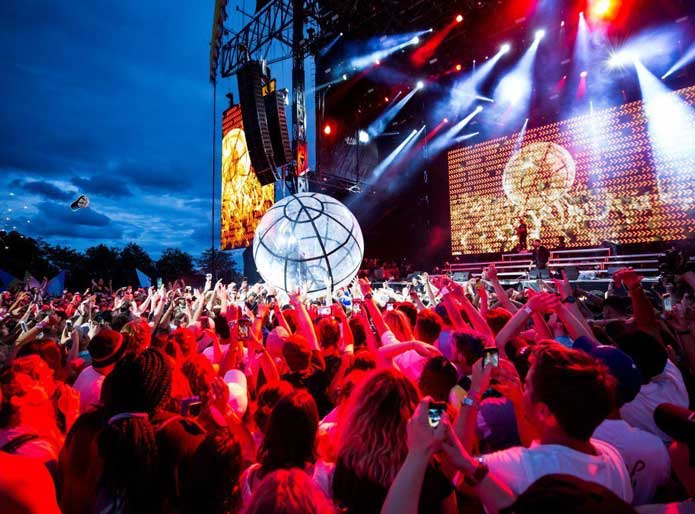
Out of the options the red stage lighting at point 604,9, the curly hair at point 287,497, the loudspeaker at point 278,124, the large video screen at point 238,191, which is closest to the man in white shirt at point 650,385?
the curly hair at point 287,497

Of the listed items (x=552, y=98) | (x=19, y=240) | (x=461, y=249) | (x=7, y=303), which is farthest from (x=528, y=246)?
(x=19, y=240)

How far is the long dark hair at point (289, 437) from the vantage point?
5.29ft

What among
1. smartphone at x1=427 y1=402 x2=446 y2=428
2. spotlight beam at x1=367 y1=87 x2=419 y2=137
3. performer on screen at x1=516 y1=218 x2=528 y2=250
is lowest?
smartphone at x1=427 y1=402 x2=446 y2=428

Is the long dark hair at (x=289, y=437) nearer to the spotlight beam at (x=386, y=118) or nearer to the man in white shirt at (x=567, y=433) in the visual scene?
the man in white shirt at (x=567, y=433)

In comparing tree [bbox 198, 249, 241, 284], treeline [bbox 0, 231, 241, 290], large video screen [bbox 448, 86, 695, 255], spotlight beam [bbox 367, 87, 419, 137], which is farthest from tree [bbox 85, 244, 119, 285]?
large video screen [bbox 448, 86, 695, 255]

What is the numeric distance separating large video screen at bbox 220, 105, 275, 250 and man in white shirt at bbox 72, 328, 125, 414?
16.3 metres

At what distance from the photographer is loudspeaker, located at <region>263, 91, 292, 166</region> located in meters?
12.7

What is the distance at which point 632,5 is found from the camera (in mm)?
13469

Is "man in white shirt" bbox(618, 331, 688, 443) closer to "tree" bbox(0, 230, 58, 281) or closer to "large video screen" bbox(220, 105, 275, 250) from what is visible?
"large video screen" bbox(220, 105, 275, 250)

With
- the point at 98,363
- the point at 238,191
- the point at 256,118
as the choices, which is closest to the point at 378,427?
the point at 98,363

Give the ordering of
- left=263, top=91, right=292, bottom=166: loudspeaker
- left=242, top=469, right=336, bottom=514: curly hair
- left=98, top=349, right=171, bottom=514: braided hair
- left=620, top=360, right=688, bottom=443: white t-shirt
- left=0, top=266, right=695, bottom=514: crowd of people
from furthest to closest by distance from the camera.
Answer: left=263, top=91, right=292, bottom=166: loudspeaker → left=620, top=360, right=688, bottom=443: white t-shirt → left=98, top=349, right=171, bottom=514: braided hair → left=0, top=266, right=695, bottom=514: crowd of people → left=242, top=469, right=336, bottom=514: curly hair

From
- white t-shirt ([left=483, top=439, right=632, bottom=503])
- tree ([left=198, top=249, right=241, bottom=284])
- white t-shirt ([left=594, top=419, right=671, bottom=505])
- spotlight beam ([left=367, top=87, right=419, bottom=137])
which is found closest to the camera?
white t-shirt ([left=483, top=439, right=632, bottom=503])

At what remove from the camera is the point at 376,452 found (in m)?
1.55

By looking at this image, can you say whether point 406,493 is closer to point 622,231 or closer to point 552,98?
point 622,231
